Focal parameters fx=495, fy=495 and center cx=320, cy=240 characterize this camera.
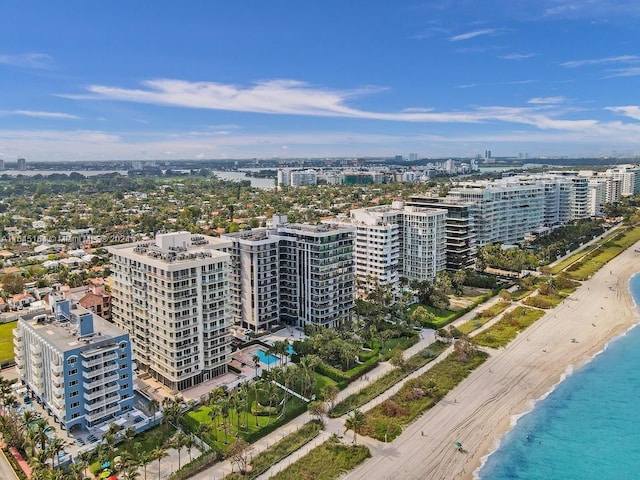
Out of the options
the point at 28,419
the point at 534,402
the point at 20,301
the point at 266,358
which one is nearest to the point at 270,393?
the point at 266,358

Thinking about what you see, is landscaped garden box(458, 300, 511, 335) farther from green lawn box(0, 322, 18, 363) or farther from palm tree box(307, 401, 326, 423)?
green lawn box(0, 322, 18, 363)

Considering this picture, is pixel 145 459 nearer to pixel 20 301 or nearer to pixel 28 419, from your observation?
pixel 28 419

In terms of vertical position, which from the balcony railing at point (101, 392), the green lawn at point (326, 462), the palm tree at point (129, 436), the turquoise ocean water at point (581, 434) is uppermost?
the balcony railing at point (101, 392)

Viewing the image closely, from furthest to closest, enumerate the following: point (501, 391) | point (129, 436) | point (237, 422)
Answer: point (501, 391) < point (237, 422) < point (129, 436)

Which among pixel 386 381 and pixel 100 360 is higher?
pixel 100 360

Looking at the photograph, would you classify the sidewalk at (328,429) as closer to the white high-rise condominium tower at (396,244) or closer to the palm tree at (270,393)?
the palm tree at (270,393)

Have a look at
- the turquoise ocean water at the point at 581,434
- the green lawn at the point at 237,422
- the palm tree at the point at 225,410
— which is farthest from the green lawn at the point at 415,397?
the palm tree at the point at 225,410
